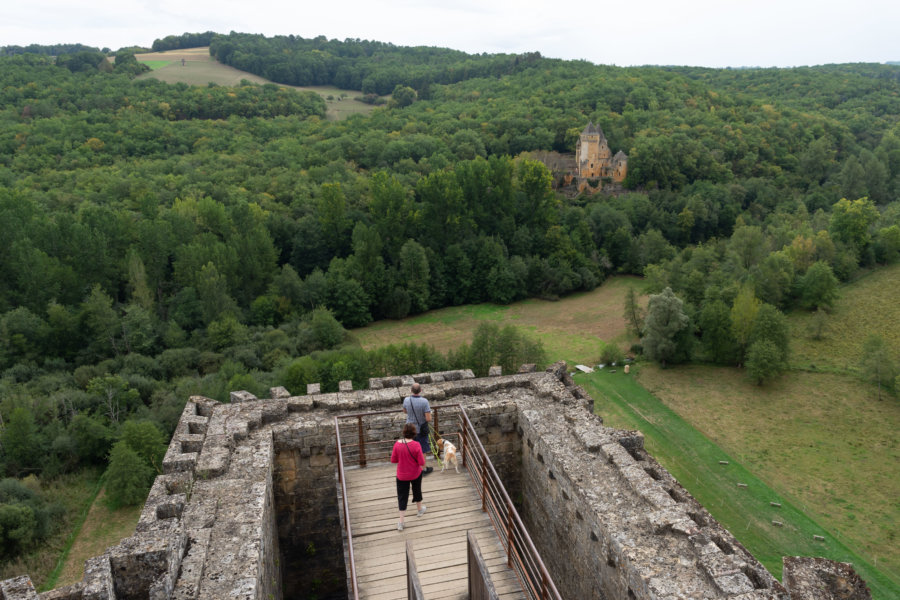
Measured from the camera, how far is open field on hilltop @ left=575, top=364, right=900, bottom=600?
881 inches

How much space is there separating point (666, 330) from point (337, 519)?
31104 millimetres

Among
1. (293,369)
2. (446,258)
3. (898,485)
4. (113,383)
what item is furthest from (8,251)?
(898,485)

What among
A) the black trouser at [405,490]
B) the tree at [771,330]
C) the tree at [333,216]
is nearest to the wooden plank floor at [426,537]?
the black trouser at [405,490]

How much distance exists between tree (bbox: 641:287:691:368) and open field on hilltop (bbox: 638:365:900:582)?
1.08m

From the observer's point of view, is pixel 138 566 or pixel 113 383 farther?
pixel 113 383

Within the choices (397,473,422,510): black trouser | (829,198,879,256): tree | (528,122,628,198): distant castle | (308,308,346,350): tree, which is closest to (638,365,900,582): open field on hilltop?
(829,198,879,256): tree

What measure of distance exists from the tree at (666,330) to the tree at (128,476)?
30068 mm

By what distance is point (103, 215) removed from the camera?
118ft

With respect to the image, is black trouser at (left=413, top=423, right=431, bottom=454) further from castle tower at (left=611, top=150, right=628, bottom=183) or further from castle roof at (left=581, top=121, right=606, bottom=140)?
castle roof at (left=581, top=121, right=606, bottom=140)

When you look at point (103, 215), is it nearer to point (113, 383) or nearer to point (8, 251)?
point (8, 251)

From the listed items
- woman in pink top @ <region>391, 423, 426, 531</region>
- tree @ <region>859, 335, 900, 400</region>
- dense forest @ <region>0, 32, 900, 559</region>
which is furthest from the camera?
tree @ <region>859, 335, 900, 400</region>

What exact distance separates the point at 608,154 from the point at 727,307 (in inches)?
1548

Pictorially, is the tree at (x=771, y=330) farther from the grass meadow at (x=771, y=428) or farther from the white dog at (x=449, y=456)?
the white dog at (x=449, y=456)

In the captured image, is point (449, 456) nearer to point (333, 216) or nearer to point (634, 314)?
point (634, 314)
